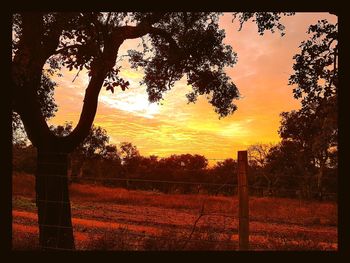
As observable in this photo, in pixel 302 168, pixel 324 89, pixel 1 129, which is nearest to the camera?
pixel 1 129

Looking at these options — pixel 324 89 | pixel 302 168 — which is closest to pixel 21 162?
pixel 302 168

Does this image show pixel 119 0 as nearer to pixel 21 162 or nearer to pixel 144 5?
pixel 144 5

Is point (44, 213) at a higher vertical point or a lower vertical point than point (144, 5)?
lower

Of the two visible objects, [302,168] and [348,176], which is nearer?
[348,176]

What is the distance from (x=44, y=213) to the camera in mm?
9227

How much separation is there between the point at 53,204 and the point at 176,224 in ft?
37.7

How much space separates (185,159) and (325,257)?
99415 mm

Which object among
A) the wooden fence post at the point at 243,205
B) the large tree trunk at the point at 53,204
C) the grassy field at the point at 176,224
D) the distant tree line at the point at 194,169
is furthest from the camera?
the distant tree line at the point at 194,169

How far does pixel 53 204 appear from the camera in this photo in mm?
9516

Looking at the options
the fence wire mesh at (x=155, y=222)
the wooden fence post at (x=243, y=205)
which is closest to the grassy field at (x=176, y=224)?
the fence wire mesh at (x=155, y=222)

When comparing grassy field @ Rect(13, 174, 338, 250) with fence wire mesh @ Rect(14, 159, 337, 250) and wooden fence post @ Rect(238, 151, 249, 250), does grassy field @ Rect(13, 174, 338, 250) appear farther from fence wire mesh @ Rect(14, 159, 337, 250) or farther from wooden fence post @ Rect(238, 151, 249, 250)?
wooden fence post @ Rect(238, 151, 249, 250)

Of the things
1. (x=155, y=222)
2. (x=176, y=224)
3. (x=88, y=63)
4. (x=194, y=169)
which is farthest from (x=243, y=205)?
(x=194, y=169)

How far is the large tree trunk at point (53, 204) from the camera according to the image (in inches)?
366

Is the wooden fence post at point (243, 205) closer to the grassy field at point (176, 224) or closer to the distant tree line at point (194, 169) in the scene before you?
the grassy field at point (176, 224)
